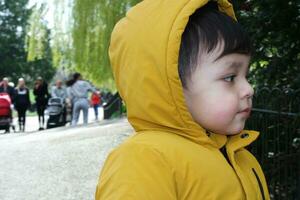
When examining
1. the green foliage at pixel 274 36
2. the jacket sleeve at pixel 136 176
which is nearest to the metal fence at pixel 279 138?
the green foliage at pixel 274 36

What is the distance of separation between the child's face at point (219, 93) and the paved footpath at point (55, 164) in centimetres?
509

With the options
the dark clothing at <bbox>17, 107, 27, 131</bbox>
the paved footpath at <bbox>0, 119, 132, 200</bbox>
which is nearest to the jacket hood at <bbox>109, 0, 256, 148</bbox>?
the paved footpath at <bbox>0, 119, 132, 200</bbox>

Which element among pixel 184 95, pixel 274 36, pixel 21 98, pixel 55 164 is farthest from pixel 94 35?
pixel 184 95

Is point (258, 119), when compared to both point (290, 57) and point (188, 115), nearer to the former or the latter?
point (290, 57)

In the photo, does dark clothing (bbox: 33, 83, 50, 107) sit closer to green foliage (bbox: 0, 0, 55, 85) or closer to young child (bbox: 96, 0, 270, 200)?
young child (bbox: 96, 0, 270, 200)

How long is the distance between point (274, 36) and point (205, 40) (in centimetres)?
308

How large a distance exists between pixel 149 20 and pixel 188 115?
286 millimetres

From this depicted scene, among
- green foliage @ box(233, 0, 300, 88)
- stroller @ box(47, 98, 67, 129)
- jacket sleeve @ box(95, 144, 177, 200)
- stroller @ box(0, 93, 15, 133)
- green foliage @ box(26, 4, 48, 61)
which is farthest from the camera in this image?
green foliage @ box(26, 4, 48, 61)

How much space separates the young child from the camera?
1536 millimetres

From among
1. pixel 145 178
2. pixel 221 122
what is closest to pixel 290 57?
pixel 221 122

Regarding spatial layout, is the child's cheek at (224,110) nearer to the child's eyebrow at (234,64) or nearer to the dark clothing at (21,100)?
the child's eyebrow at (234,64)

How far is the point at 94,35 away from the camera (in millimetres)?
17469

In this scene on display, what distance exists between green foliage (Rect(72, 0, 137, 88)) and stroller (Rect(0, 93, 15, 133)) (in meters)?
3.15

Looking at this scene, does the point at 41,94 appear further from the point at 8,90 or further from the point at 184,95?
the point at 184,95
